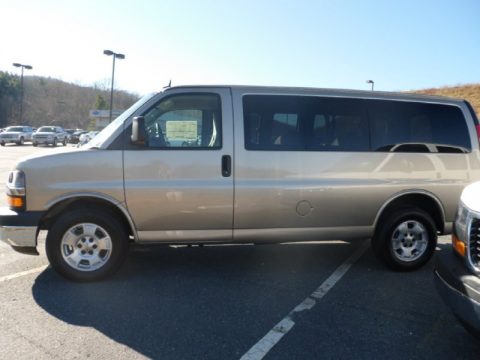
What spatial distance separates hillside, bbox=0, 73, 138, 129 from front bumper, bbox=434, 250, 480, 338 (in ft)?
304

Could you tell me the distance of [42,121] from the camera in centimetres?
10444

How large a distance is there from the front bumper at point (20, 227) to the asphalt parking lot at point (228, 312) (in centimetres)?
49

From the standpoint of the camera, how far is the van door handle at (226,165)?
4.45m

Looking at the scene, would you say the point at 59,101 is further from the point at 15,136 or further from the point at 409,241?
the point at 409,241

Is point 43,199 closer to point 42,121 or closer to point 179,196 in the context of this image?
point 179,196

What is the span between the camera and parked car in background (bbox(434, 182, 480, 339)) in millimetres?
2797

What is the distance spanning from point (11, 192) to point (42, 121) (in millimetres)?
112089

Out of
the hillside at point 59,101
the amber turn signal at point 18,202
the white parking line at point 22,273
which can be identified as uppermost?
the hillside at point 59,101

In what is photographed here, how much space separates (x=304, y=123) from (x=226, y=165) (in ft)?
3.48

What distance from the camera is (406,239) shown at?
5.07 meters

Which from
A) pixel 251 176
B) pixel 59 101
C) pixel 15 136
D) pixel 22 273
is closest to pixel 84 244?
pixel 22 273

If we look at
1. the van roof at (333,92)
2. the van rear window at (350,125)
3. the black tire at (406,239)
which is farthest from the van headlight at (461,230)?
the van roof at (333,92)

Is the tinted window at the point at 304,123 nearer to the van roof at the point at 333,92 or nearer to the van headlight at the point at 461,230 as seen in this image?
the van roof at the point at 333,92

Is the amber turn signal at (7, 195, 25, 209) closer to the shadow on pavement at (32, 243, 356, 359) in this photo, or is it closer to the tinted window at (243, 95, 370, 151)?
the shadow on pavement at (32, 243, 356, 359)
